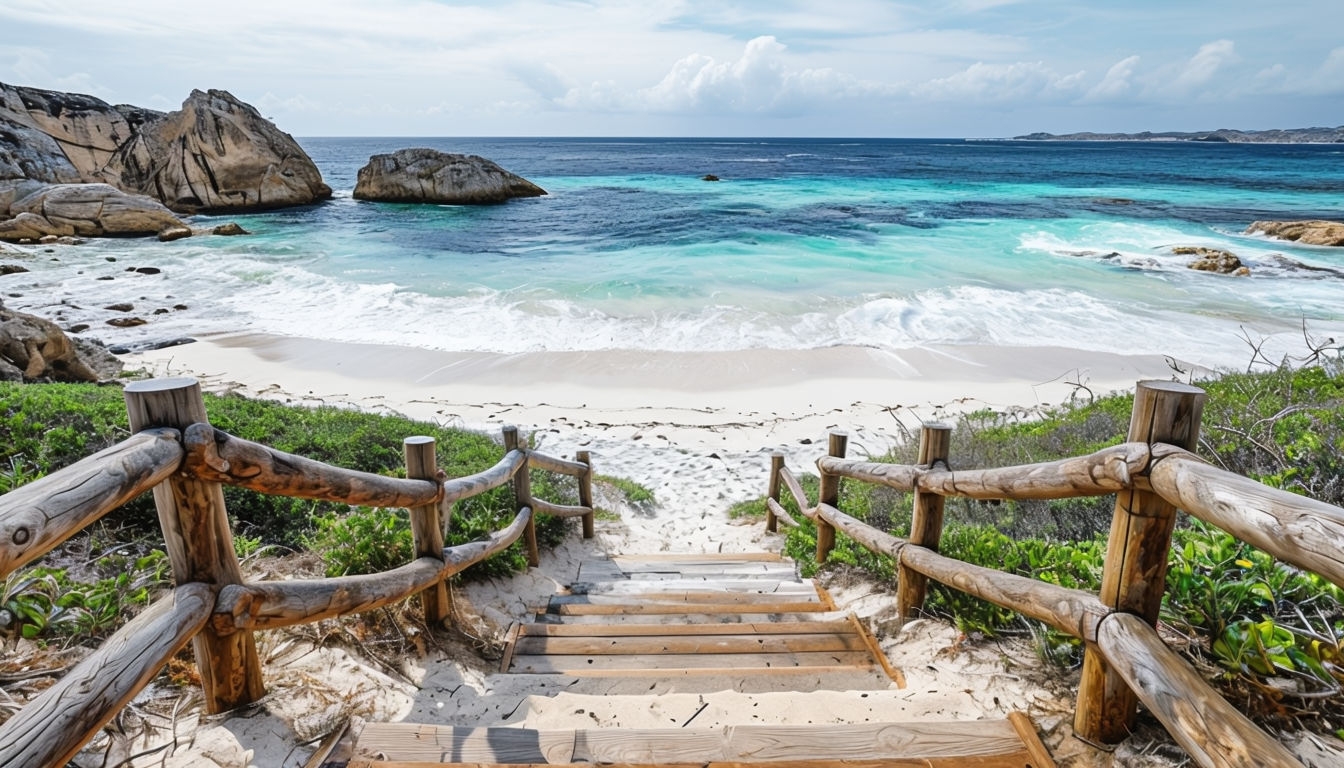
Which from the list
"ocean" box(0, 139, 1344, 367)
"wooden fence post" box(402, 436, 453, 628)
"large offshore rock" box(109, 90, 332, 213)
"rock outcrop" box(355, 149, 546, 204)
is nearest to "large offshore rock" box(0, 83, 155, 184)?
"large offshore rock" box(109, 90, 332, 213)

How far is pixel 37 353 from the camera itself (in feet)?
32.0

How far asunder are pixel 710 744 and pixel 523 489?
11.0 feet

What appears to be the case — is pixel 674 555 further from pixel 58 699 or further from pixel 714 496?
pixel 58 699

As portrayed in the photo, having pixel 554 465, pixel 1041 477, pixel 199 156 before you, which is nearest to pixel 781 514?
pixel 554 465

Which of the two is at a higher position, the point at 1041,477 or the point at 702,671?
the point at 1041,477

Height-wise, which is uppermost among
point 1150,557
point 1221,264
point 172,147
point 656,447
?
point 172,147

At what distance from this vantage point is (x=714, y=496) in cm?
865

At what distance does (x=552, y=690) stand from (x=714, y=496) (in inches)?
214

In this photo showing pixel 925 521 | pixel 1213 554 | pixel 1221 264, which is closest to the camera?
pixel 1213 554

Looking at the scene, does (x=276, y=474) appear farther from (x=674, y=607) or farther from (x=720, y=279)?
(x=720, y=279)

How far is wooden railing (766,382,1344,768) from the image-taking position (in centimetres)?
175

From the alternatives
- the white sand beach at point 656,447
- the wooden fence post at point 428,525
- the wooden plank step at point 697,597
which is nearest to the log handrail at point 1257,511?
the white sand beach at point 656,447

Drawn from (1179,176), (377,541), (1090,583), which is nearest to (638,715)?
(377,541)

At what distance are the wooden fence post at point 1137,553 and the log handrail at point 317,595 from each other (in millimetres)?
2943
